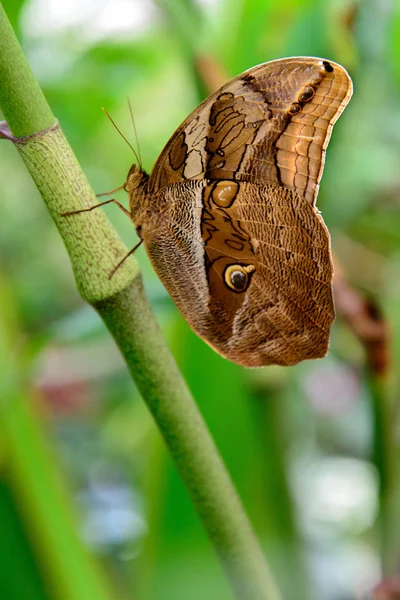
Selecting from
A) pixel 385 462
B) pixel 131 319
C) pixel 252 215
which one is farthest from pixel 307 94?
pixel 385 462

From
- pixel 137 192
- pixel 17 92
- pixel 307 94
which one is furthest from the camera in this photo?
pixel 137 192

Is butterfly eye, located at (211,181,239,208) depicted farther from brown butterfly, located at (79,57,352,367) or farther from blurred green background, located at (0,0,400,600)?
blurred green background, located at (0,0,400,600)

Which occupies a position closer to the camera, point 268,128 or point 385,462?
point 268,128

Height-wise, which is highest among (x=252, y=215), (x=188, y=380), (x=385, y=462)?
(x=252, y=215)

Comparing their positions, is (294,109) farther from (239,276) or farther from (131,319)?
(131,319)

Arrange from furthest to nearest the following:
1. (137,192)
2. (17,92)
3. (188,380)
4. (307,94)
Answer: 1. (188,380)
2. (137,192)
3. (307,94)
4. (17,92)

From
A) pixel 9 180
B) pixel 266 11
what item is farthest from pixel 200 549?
pixel 9 180

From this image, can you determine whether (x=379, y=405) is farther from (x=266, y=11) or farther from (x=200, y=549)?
(x=266, y=11)

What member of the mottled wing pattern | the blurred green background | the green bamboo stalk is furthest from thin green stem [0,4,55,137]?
the blurred green background

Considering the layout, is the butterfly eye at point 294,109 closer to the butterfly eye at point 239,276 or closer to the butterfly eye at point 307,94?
the butterfly eye at point 307,94
